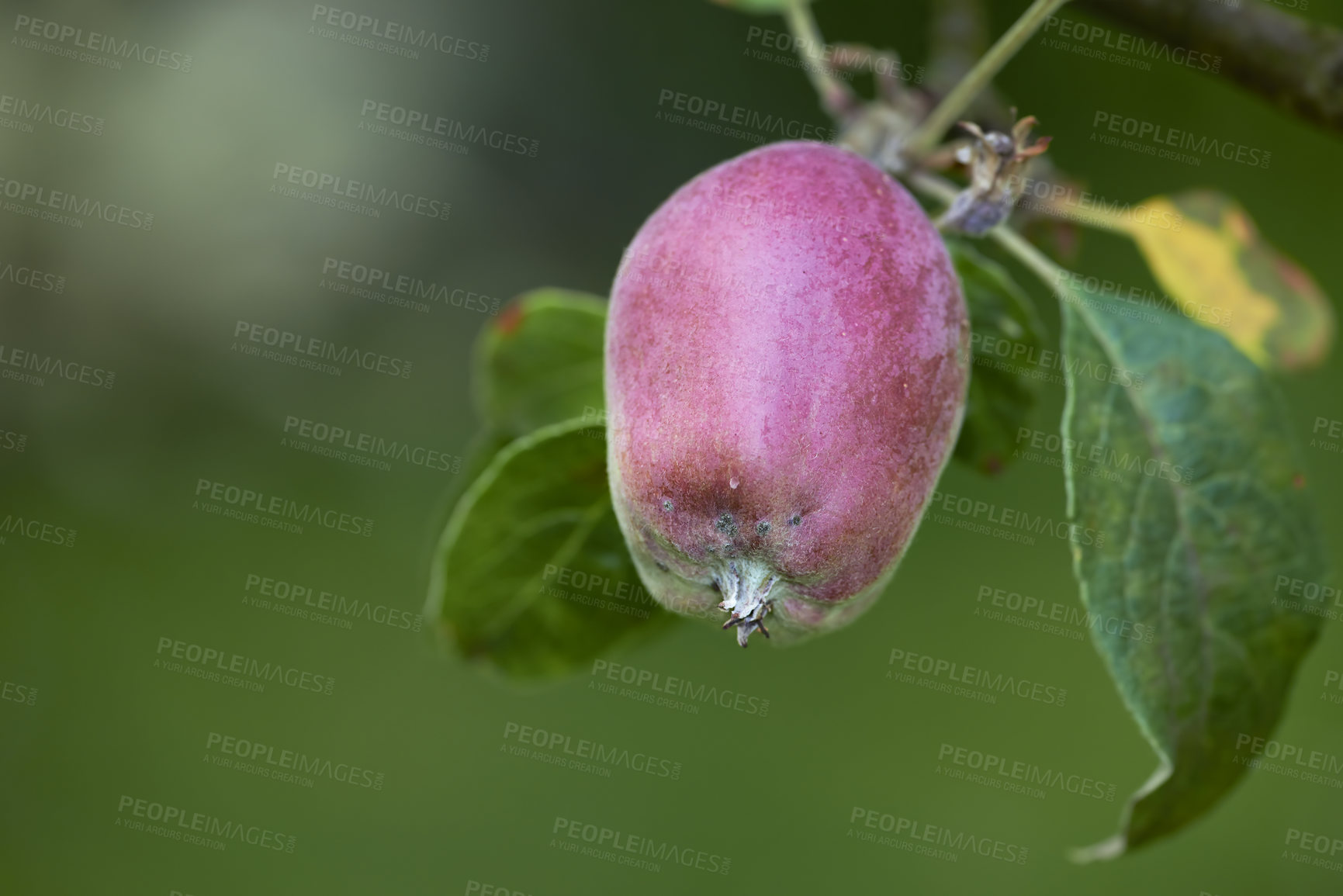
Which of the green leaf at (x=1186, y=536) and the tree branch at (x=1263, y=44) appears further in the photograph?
the tree branch at (x=1263, y=44)

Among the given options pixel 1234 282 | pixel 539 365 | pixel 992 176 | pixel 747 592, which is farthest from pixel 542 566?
pixel 1234 282

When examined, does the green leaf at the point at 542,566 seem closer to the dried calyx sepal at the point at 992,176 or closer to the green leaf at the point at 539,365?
the green leaf at the point at 539,365

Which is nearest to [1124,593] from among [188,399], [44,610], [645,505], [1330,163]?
[645,505]

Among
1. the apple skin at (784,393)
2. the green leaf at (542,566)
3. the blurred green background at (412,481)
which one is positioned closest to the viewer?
the apple skin at (784,393)

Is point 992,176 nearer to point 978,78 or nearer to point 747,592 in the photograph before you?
point 978,78

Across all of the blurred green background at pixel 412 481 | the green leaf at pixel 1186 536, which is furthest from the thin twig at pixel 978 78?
the blurred green background at pixel 412 481

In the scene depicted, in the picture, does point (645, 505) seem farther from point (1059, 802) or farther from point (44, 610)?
point (44, 610)
